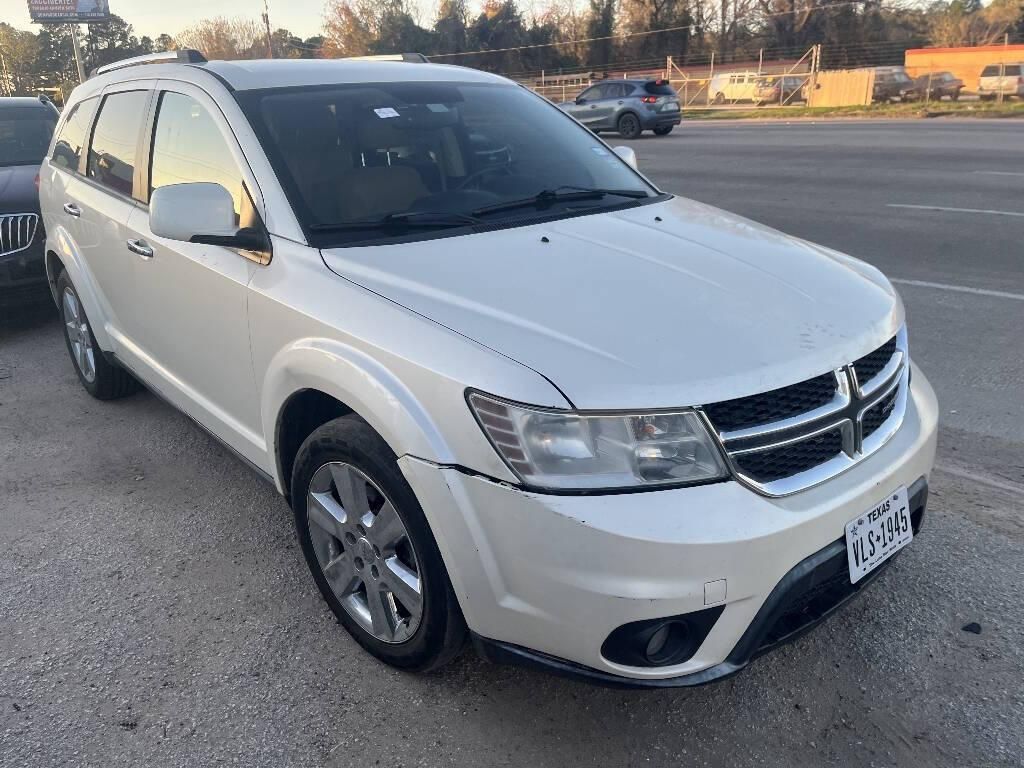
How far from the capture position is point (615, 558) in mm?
1983

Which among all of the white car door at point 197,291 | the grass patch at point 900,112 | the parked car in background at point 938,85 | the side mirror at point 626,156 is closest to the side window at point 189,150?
the white car door at point 197,291

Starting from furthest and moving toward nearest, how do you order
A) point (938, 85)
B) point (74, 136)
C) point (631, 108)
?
point (938, 85), point (631, 108), point (74, 136)

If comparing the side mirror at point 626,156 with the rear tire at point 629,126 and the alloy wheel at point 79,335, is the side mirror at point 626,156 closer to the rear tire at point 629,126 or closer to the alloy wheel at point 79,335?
the alloy wheel at point 79,335

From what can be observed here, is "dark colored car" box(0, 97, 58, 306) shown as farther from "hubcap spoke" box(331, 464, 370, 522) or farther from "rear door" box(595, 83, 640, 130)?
"rear door" box(595, 83, 640, 130)

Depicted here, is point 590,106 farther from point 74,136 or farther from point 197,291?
point 197,291

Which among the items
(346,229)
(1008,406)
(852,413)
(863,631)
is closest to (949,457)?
(1008,406)

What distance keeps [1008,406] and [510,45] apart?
2485 inches

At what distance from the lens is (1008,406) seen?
440 cm

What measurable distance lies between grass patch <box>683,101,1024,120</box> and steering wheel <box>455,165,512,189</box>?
25266mm

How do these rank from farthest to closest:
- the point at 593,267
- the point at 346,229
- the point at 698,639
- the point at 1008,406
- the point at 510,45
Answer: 1. the point at 510,45
2. the point at 1008,406
3. the point at 346,229
4. the point at 593,267
5. the point at 698,639

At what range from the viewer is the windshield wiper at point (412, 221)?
2.87 metres

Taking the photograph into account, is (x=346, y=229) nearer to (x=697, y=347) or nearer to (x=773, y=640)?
(x=697, y=347)

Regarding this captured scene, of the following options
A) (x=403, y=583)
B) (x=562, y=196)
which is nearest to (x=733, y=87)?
(x=562, y=196)

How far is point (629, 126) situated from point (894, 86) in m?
15.5
